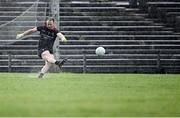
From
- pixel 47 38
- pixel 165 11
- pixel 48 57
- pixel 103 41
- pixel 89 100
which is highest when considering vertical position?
pixel 89 100

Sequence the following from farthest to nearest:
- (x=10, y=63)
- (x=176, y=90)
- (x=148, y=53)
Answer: (x=148, y=53), (x=10, y=63), (x=176, y=90)

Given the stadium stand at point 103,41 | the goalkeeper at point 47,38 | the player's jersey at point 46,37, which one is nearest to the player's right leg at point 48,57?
the goalkeeper at point 47,38

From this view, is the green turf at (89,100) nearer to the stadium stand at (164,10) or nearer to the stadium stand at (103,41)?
the stadium stand at (103,41)

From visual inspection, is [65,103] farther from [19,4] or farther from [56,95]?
[19,4]

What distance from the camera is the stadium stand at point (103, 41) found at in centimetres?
3234

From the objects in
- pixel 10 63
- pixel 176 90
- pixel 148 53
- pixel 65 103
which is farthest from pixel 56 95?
pixel 148 53

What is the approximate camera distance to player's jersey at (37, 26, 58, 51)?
22.8m

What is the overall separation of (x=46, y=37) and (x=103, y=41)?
10359mm

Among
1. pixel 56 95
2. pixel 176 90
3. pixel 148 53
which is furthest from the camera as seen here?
pixel 148 53

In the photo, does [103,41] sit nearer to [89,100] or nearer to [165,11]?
[165,11]

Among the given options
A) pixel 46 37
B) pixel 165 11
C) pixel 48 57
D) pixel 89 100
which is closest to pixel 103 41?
pixel 165 11

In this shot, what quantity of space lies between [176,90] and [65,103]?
456 centimetres

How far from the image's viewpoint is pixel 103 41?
109ft

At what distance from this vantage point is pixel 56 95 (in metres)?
14.1
